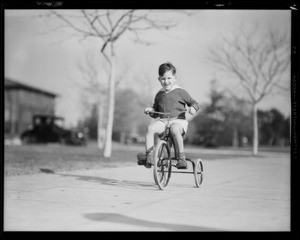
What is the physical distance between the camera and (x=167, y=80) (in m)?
Result: 5.52

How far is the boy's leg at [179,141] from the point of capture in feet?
18.3

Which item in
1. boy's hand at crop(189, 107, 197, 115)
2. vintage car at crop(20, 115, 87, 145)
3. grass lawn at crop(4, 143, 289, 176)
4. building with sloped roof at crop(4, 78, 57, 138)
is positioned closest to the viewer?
boy's hand at crop(189, 107, 197, 115)

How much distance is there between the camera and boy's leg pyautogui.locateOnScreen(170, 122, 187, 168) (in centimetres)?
557

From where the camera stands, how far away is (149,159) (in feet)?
17.8

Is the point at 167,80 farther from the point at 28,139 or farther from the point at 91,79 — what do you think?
the point at 28,139

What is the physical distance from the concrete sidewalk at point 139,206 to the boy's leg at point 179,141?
1.08ft

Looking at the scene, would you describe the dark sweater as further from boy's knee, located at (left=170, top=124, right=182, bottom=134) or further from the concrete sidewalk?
the concrete sidewalk

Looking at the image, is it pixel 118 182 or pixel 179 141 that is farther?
pixel 118 182

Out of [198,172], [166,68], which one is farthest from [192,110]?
[198,172]

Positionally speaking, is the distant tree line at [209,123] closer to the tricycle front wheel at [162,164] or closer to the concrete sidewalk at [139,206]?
the concrete sidewalk at [139,206]

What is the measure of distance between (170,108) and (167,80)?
0.33 metres

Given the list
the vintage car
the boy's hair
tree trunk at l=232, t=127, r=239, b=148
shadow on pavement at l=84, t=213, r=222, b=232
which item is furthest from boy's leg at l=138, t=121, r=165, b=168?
tree trunk at l=232, t=127, r=239, b=148
